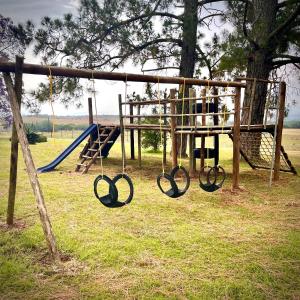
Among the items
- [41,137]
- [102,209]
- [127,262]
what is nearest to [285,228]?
[127,262]

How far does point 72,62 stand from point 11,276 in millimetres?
10155

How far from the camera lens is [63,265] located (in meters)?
4.14

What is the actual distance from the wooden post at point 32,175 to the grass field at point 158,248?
0.28 m

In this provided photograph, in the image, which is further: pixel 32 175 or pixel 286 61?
pixel 286 61

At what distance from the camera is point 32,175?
460cm

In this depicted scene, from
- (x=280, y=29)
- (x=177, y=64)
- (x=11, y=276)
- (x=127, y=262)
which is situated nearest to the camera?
(x=11, y=276)

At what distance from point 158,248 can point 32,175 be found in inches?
81.6

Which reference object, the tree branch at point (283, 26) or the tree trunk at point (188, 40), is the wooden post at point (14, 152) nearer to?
the tree branch at point (283, 26)

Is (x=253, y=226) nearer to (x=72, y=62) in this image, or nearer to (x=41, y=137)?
(x=72, y=62)

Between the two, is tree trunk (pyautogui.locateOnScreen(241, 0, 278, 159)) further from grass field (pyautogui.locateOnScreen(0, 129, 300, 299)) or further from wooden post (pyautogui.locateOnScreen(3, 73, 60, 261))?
wooden post (pyautogui.locateOnScreen(3, 73, 60, 261))

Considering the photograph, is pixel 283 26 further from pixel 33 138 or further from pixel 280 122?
pixel 33 138

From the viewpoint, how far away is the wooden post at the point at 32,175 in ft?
14.3

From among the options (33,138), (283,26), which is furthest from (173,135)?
(33,138)

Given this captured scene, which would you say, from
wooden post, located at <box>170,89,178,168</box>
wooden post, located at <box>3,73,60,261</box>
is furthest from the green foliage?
wooden post, located at <box>3,73,60,261</box>
